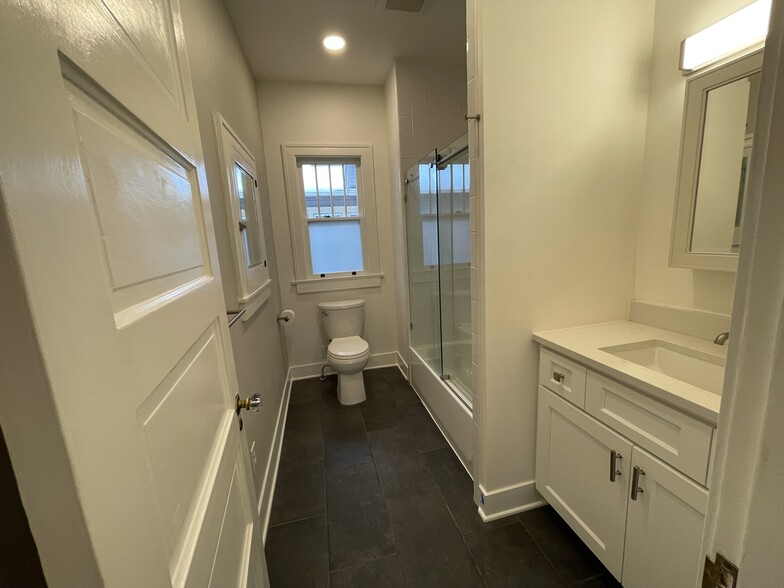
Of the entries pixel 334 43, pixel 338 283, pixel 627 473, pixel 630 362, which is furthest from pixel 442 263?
pixel 334 43

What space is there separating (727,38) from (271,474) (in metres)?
2.70

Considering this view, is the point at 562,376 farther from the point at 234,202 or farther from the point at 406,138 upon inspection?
the point at 406,138

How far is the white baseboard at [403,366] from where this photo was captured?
299 centimetres

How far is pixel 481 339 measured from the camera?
141cm

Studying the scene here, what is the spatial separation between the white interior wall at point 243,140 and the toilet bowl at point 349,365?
456 mm

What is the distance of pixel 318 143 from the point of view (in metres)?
2.81

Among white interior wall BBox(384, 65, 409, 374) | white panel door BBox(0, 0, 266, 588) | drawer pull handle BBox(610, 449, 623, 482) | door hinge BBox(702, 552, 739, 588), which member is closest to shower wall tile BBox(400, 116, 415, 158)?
white interior wall BBox(384, 65, 409, 374)

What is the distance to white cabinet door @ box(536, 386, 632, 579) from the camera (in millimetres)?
1114

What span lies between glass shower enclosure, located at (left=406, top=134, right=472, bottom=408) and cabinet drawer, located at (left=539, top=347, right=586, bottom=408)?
0.55 m

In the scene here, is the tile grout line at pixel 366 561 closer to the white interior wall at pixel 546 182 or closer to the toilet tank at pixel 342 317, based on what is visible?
the white interior wall at pixel 546 182

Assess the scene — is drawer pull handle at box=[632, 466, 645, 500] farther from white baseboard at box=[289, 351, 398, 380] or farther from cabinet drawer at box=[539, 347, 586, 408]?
white baseboard at box=[289, 351, 398, 380]

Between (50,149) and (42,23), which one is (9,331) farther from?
(42,23)

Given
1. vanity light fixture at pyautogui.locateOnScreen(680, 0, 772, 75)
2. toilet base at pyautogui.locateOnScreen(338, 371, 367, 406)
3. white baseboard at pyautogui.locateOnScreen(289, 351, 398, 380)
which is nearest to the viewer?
vanity light fixture at pyautogui.locateOnScreen(680, 0, 772, 75)

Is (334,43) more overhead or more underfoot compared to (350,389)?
more overhead
